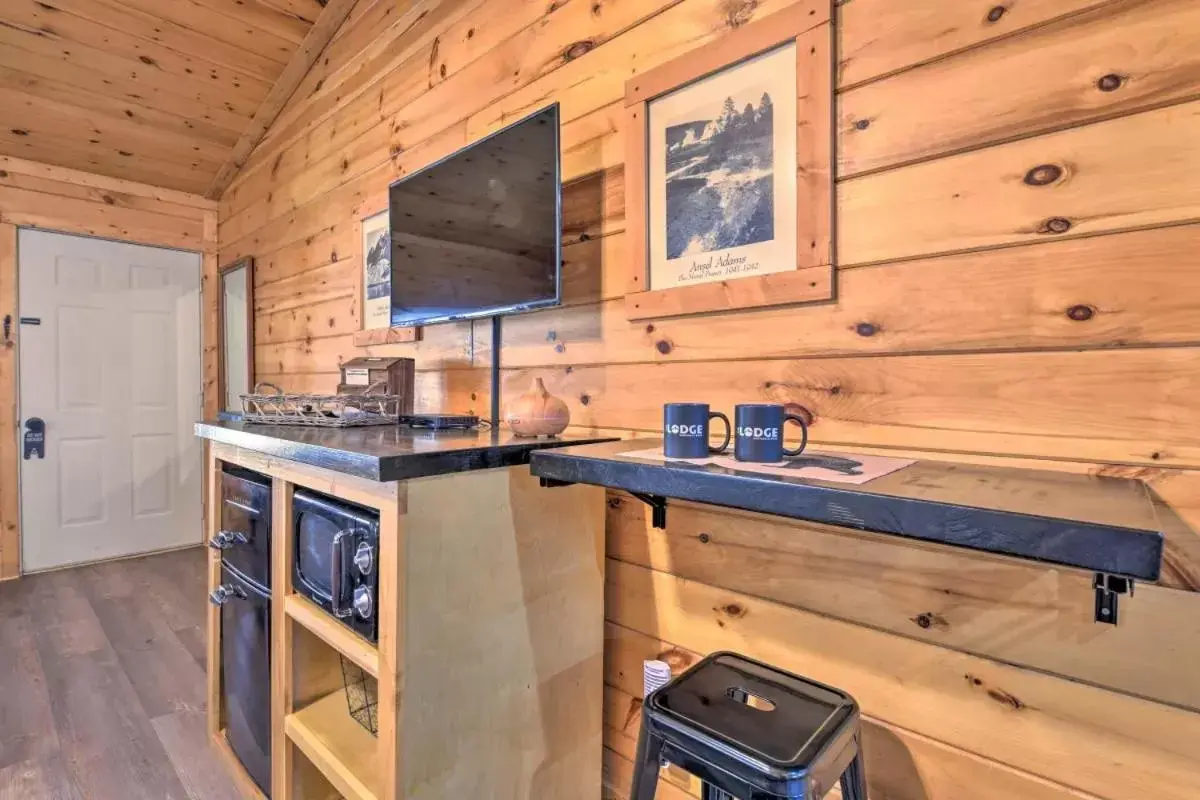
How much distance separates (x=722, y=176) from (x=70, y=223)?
4.20 meters

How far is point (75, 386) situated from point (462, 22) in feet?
11.0

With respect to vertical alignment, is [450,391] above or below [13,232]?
below

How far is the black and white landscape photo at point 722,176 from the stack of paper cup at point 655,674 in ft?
3.26

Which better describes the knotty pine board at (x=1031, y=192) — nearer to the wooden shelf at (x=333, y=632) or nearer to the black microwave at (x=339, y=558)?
the black microwave at (x=339, y=558)

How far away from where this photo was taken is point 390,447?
1.14m

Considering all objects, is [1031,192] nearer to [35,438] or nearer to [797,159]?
[797,159]

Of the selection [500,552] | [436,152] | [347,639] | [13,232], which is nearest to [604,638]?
[500,552]

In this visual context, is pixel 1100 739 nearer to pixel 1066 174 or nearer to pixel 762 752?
pixel 762 752

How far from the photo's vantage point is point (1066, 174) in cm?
92

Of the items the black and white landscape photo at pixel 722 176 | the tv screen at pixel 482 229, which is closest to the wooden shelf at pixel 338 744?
the tv screen at pixel 482 229

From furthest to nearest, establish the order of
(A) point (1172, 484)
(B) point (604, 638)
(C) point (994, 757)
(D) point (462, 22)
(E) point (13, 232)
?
(E) point (13, 232) < (D) point (462, 22) < (B) point (604, 638) < (C) point (994, 757) < (A) point (1172, 484)

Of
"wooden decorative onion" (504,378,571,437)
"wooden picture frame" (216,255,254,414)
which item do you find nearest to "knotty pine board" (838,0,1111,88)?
"wooden decorative onion" (504,378,571,437)

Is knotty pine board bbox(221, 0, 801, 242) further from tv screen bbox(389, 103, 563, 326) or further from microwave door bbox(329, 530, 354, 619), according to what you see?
microwave door bbox(329, 530, 354, 619)

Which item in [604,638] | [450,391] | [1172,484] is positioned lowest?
[604,638]
